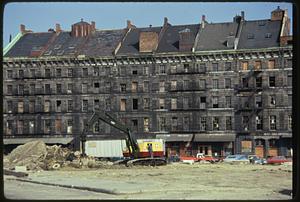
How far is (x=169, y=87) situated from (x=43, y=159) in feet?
72.8

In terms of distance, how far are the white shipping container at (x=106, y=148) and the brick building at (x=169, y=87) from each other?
285 inches

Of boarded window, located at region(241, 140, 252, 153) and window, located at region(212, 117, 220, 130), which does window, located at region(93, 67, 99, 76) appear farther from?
boarded window, located at region(241, 140, 252, 153)

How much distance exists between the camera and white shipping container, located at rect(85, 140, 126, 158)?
46656 mm

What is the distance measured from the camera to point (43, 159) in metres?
36.0

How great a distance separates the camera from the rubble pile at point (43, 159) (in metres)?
34.3

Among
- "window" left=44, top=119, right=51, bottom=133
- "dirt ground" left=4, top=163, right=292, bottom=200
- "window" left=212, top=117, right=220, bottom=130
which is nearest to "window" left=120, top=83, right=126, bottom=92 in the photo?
"window" left=44, top=119, right=51, bottom=133

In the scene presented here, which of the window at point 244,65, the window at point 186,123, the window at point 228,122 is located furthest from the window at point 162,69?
the window at point 228,122

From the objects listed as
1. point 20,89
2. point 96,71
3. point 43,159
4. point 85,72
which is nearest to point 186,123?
point 96,71

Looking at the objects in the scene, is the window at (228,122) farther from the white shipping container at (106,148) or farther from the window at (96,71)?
the window at (96,71)

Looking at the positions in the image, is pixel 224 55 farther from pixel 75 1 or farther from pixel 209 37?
pixel 75 1

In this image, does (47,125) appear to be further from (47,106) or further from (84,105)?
(84,105)

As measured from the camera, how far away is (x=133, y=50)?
5666 centimetres

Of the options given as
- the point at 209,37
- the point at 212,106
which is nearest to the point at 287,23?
the point at 209,37

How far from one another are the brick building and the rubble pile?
54.1 feet
